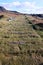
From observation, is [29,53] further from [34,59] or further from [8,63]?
[8,63]

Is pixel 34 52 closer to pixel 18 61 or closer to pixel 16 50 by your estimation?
pixel 16 50

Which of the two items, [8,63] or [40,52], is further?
[40,52]

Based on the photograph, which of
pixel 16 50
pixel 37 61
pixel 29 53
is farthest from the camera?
pixel 16 50

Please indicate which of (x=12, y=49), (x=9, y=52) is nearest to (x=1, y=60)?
(x=9, y=52)

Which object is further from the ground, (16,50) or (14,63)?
(14,63)

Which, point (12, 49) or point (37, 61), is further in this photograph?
point (12, 49)

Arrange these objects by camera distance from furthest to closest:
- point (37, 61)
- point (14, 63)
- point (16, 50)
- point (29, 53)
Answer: point (16, 50), point (29, 53), point (37, 61), point (14, 63)

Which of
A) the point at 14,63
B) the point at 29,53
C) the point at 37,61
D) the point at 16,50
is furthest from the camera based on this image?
the point at 16,50

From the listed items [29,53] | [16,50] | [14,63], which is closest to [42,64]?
[14,63]

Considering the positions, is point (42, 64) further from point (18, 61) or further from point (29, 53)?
point (29, 53)
